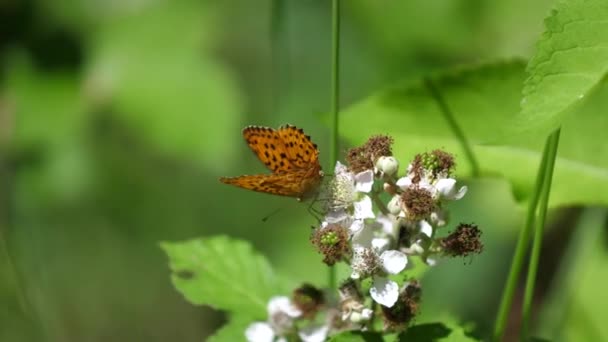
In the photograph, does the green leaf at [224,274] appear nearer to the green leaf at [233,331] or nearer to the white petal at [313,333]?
the green leaf at [233,331]

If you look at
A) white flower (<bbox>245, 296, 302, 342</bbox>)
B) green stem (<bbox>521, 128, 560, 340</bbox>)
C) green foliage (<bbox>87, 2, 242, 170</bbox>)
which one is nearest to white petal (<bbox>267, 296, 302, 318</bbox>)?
white flower (<bbox>245, 296, 302, 342</bbox>)

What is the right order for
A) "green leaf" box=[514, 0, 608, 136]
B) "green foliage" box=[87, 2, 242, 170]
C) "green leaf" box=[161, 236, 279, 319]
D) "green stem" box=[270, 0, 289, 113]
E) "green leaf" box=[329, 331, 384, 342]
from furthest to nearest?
"green foliage" box=[87, 2, 242, 170], "green stem" box=[270, 0, 289, 113], "green leaf" box=[161, 236, 279, 319], "green leaf" box=[329, 331, 384, 342], "green leaf" box=[514, 0, 608, 136]

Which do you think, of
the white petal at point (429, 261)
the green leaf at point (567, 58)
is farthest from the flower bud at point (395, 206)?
the green leaf at point (567, 58)

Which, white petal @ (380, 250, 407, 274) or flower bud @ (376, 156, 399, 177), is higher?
flower bud @ (376, 156, 399, 177)

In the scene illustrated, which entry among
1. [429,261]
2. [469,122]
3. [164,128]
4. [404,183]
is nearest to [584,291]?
[469,122]

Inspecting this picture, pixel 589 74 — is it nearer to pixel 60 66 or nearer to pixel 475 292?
pixel 475 292

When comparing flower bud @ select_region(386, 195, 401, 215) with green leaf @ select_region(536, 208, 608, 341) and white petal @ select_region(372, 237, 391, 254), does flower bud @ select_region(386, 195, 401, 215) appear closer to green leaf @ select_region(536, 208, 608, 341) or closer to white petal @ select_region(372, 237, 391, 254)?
white petal @ select_region(372, 237, 391, 254)
